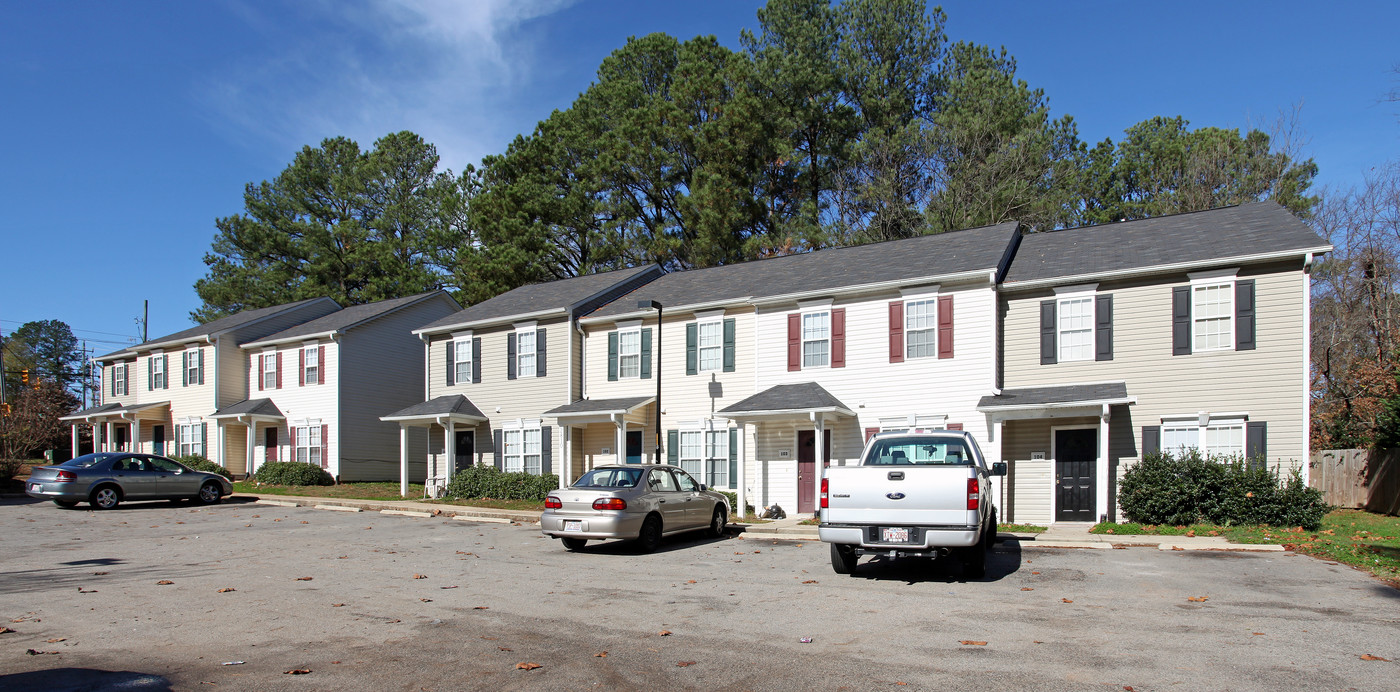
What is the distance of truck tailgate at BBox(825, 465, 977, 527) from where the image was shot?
34.2ft

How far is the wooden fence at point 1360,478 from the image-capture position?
20.5 m

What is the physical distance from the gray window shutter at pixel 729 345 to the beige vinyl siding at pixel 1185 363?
701 centimetres

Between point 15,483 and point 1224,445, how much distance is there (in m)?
34.0

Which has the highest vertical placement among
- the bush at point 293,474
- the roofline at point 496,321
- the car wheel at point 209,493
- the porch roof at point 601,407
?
Answer: the roofline at point 496,321

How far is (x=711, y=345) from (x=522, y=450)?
23.6ft

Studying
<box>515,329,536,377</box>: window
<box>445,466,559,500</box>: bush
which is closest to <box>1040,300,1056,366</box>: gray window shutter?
<box>445,466,559,500</box>: bush

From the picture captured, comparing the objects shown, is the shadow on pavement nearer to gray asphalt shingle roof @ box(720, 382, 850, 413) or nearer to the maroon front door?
gray asphalt shingle roof @ box(720, 382, 850, 413)

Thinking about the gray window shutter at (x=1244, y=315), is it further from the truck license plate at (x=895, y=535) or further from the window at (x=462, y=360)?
the window at (x=462, y=360)

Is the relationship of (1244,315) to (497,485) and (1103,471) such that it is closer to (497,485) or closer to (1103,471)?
(1103,471)

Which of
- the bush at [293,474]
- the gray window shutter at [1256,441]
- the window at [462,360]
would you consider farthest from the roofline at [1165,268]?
the bush at [293,474]

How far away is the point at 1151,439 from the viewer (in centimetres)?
1819

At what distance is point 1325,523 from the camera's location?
704 inches

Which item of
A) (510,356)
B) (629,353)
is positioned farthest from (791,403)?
(510,356)

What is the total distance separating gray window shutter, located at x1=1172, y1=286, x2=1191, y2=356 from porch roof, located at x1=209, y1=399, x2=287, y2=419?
100 ft
